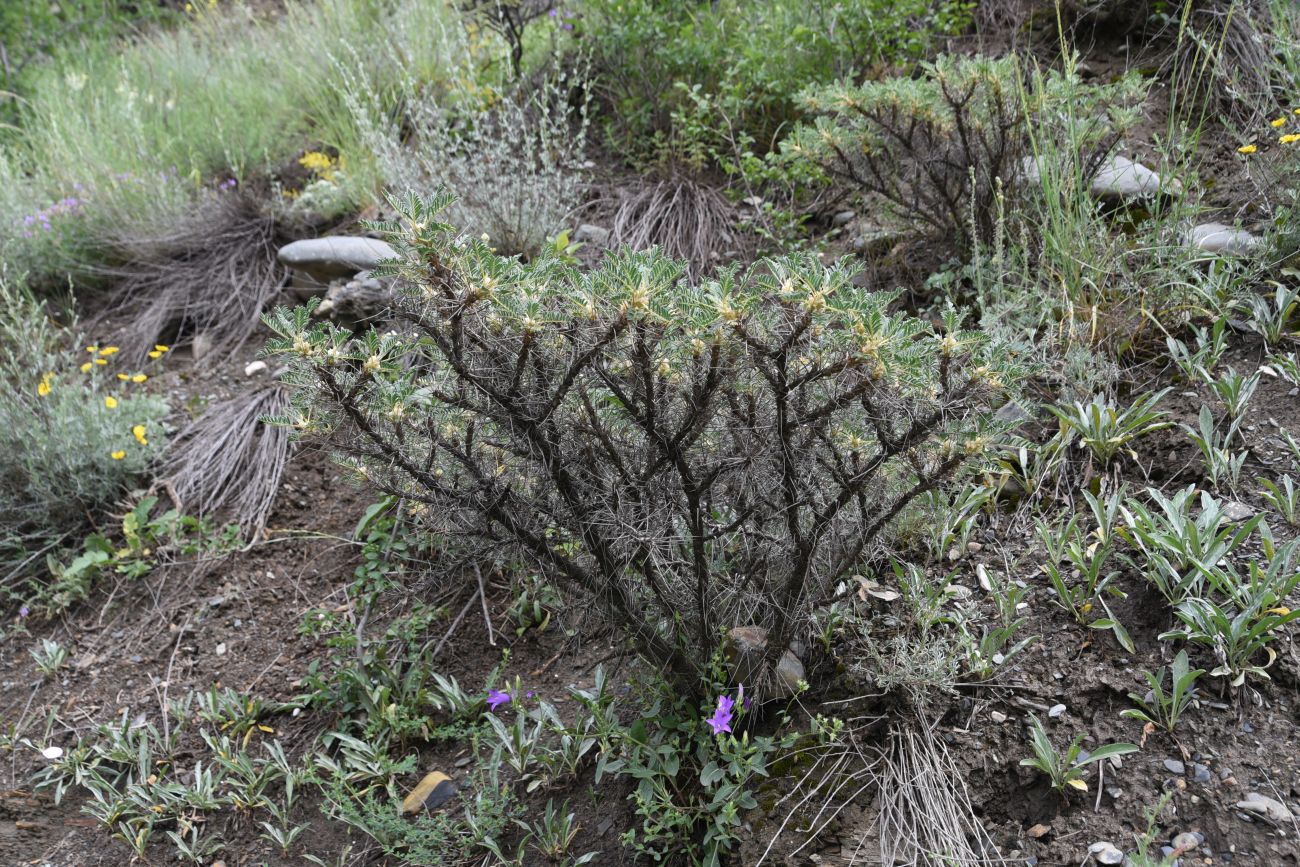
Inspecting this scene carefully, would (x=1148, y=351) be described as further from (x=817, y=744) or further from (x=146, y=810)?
(x=146, y=810)

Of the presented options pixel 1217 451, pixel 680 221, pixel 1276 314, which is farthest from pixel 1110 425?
pixel 680 221

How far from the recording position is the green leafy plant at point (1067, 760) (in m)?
1.95

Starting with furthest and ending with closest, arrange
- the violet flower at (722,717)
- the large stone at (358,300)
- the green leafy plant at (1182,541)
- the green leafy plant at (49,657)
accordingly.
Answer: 1. the large stone at (358,300)
2. the green leafy plant at (49,657)
3. the green leafy plant at (1182,541)
4. the violet flower at (722,717)

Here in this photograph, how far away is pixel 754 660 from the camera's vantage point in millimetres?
2229

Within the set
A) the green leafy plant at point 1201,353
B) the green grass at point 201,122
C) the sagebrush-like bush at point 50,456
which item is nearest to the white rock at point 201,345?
the sagebrush-like bush at point 50,456

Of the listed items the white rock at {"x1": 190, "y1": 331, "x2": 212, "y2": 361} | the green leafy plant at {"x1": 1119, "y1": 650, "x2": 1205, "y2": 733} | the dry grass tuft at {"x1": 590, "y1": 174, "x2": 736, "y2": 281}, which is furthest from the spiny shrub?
the white rock at {"x1": 190, "y1": 331, "x2": 212, "y2": 361}

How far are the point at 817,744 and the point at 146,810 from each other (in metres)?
1.94

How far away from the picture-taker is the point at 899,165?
128 inches

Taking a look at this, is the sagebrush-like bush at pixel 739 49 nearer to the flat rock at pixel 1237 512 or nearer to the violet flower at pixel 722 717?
the flat rock at pixel 1237 512

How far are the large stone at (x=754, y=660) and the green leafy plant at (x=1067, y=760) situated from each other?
537 mm

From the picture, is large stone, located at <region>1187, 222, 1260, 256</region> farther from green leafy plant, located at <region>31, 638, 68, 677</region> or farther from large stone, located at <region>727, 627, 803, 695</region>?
green leafy plant, located at <region>31, 638, 68, 677</region>

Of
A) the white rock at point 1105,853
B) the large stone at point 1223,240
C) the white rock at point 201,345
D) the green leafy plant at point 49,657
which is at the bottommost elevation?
the white rock at point 1105,853

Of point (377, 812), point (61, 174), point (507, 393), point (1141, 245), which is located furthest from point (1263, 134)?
point (61, 174)

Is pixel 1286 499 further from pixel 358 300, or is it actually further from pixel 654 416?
pixel 358 300
